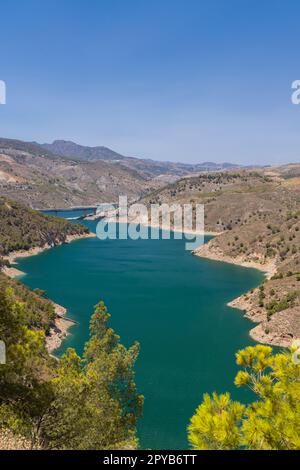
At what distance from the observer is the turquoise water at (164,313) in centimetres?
3756

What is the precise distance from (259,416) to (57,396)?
9.37m

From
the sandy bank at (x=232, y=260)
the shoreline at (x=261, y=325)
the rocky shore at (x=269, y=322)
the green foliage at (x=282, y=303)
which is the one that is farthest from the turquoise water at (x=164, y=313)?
the green foliage at (x=282, y=303)

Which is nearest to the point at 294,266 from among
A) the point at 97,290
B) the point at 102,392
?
the point at 97,290

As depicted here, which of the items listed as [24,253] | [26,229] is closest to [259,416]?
[24,253]

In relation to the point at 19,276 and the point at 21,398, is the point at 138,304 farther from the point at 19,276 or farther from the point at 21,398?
the point at 21,398

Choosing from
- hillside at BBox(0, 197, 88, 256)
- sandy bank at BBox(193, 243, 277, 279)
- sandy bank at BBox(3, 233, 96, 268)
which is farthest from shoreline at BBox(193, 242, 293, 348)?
hillside at BBox(0, 197, 88, 256)

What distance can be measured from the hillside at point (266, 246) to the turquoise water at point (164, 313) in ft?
11.5

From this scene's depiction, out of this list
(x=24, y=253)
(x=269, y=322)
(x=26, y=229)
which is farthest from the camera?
(x=26, y=229)

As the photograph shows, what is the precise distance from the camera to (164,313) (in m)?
63.8

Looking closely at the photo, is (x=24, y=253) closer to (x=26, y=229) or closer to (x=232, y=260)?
(x=26, y=229)

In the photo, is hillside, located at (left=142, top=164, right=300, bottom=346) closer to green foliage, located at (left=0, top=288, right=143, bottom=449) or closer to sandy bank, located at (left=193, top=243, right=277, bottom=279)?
sandy bank, located at (left=193, top=243, right=277, bottom=279)

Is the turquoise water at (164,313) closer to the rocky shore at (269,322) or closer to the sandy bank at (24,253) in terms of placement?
the rocky shore at (269,322)

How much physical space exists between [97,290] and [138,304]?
1237cm

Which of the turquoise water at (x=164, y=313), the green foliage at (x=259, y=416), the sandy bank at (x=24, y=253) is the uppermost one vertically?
the green foliage at (x=259, y=416)
